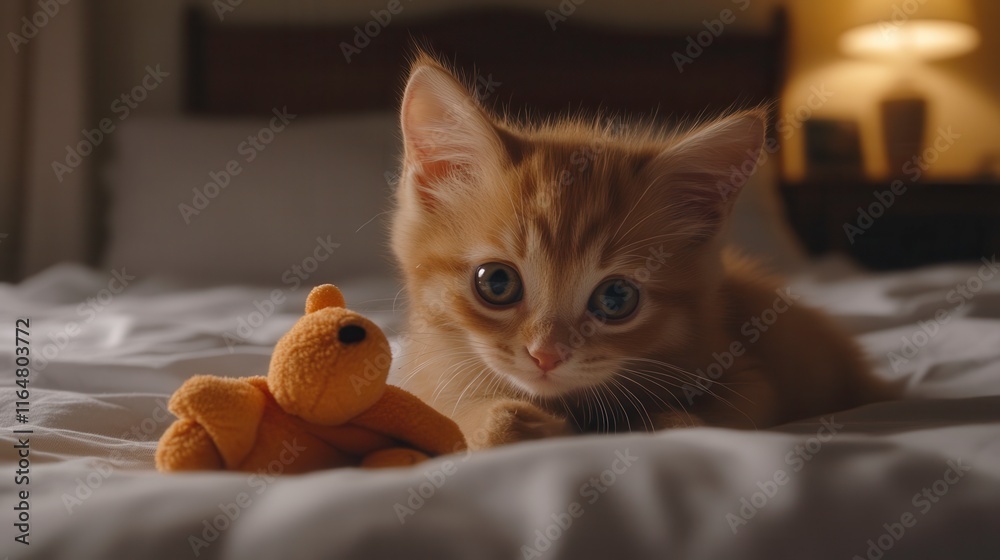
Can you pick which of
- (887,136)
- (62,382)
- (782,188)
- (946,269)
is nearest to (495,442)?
(62,382)

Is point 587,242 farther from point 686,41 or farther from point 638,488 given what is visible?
point 686,41

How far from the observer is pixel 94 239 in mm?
3441

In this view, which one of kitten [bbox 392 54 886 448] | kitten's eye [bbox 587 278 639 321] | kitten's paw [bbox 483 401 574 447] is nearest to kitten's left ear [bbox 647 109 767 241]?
kitten [bbox 392 54 886 448]

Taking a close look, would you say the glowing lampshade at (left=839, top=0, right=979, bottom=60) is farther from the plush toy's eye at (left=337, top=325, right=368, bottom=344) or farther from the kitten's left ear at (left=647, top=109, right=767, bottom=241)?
the plush toy's eye at (left=337, top=325, right=368, bottom=344)

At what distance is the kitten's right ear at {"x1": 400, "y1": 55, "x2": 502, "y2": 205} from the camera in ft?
3.28

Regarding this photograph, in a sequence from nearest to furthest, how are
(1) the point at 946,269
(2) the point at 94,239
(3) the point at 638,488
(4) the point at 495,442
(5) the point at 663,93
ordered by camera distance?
(3) the point at 638,488 → (4) the point at 495,442 → (1) the point at 946,269 → (5) the point at 663,93 → (2) the point at 94,239

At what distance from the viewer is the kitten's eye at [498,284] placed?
3.10ft

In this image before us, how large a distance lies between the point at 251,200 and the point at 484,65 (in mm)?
1144

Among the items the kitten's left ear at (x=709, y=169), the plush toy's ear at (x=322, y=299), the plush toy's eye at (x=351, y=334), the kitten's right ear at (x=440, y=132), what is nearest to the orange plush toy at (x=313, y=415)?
the plush toy's eye at (x=351, y=334)

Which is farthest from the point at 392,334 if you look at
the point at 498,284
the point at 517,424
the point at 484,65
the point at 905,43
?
the point at 905,43

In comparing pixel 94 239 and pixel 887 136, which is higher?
pixel 887 136

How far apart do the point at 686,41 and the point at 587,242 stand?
2.65 m

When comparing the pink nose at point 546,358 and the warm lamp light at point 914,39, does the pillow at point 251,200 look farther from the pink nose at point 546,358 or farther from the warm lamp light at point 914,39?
the warm lamp light at point 914,39

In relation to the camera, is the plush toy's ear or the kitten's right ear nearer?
the plush toy's ear
